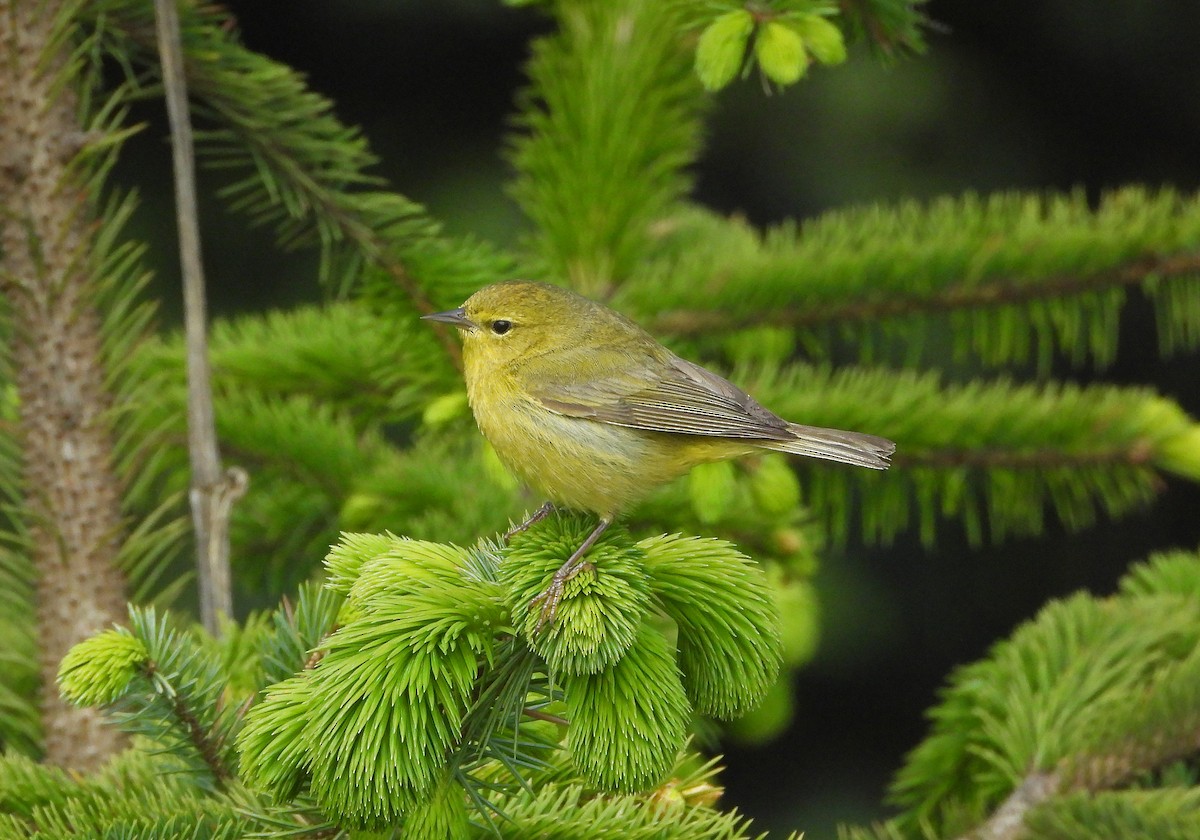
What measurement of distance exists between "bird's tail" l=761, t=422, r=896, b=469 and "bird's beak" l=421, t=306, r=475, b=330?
62cm

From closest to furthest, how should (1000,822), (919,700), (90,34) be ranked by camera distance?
(1000,822) → (90,34) → (919,700)

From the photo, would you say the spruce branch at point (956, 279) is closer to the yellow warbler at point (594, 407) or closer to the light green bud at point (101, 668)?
the yellow warbler at point (594, 407)

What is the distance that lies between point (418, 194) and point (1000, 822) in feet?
16.3

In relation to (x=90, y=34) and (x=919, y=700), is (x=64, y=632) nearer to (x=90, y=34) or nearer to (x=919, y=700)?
(x=90, y=34)

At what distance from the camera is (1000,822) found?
2.07 meters

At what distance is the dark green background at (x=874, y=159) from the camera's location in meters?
6.57

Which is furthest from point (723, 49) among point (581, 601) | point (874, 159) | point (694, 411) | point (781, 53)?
point (874, 159)

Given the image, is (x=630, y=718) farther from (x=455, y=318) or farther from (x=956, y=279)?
(x=956, y=279)

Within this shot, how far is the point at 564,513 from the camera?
217cm

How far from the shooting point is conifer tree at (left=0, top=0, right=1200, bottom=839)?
147cm

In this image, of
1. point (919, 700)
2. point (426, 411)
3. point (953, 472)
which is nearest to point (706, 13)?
point (426, 411)

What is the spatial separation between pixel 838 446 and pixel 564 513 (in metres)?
0.56

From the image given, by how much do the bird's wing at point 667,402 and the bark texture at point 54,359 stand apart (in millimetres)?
836

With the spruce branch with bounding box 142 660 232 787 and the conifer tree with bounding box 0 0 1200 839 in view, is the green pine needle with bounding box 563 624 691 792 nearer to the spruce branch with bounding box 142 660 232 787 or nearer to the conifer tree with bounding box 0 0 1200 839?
the conifer tree with bounding box 0 0 1200 839
